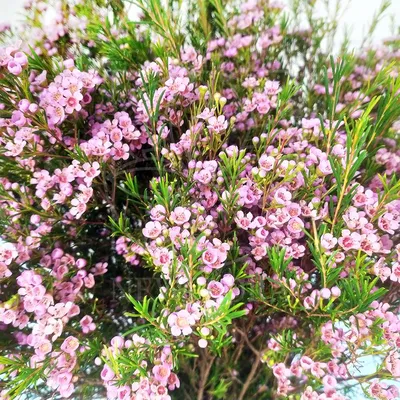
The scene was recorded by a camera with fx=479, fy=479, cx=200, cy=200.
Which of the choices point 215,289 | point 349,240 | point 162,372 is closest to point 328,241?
point 349,240

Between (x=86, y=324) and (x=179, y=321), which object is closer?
(x=179, y=321)

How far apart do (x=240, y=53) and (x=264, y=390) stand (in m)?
0.56

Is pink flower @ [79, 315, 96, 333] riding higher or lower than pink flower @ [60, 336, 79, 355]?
higher

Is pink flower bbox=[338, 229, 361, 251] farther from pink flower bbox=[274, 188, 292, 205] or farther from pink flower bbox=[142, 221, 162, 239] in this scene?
pink flower bbox=[142, 221, 162, 239]

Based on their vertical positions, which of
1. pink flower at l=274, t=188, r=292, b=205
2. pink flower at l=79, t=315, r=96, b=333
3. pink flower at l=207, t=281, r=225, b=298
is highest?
pink flower at l=274, t=188, r=292, b=205

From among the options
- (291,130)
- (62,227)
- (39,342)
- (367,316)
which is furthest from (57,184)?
(367,316)

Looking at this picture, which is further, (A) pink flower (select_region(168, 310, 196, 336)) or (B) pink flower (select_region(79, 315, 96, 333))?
(B) pink flower (select_region(79, 315, 96, 333))

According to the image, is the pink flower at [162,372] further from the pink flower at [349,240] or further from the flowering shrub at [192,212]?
the pink flower at [349,240]

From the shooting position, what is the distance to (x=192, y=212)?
0.61 metres

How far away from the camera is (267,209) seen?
60 cm

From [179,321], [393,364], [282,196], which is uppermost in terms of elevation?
[282,196]

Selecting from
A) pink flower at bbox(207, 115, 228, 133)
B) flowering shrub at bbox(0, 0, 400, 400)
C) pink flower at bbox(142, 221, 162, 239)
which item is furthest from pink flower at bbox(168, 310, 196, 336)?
pink flower at bbox(207, 115, 228, 133)

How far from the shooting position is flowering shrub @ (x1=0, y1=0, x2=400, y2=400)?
1.85 ft

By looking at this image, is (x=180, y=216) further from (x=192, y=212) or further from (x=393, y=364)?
(x=393, y=364)
